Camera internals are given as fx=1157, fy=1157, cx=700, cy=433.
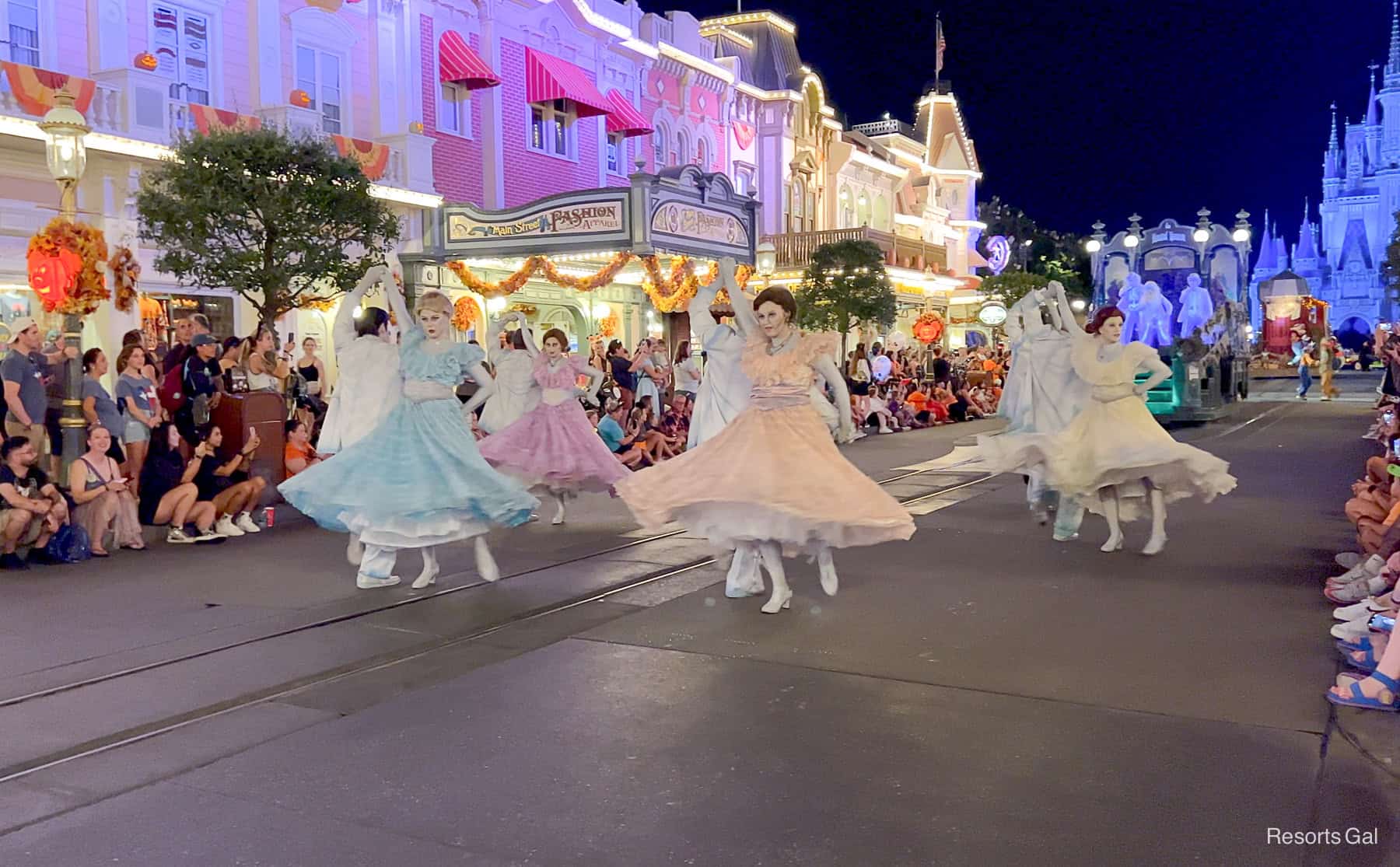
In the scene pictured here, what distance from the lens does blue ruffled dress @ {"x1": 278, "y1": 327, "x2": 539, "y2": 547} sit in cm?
699

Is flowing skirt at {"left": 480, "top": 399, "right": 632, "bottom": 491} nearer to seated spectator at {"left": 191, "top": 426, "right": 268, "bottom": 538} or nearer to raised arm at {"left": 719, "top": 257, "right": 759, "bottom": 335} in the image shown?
seated spectator at {"left": 191, "top": 426, "right": 268, "bottom": 538}

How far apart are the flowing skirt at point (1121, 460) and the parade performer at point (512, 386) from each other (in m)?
4.22

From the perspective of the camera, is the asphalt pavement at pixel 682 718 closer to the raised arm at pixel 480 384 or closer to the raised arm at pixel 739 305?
the raised arm at pixel 480 384

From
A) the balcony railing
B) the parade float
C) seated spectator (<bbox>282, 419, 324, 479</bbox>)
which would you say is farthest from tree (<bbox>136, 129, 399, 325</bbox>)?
the parade float

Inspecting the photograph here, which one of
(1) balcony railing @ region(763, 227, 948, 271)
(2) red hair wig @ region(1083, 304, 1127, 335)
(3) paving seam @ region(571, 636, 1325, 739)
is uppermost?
(1) balcony railing @ region(763, 227, 948, 271)

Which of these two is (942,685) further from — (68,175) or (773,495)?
(68,175)

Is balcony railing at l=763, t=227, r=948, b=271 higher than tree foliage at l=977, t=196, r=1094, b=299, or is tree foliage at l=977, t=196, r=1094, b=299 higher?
tree foliage at l=977, t=196, r=1094, b=299

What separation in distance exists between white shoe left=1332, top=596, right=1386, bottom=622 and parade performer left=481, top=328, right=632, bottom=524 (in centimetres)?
540

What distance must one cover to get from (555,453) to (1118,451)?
444cm

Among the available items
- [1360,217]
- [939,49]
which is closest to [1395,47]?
[1360,217]

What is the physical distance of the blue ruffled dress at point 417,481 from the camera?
6.99 metres

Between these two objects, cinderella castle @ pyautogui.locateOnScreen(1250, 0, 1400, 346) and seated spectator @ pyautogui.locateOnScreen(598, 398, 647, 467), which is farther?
cinderella castle @ pyautogui.locateOnScreen(1250, 0, 1400, 346)

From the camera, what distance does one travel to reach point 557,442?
9.77 m

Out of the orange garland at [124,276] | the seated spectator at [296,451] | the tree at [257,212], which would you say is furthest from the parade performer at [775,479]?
the orange garland at [124,276]
